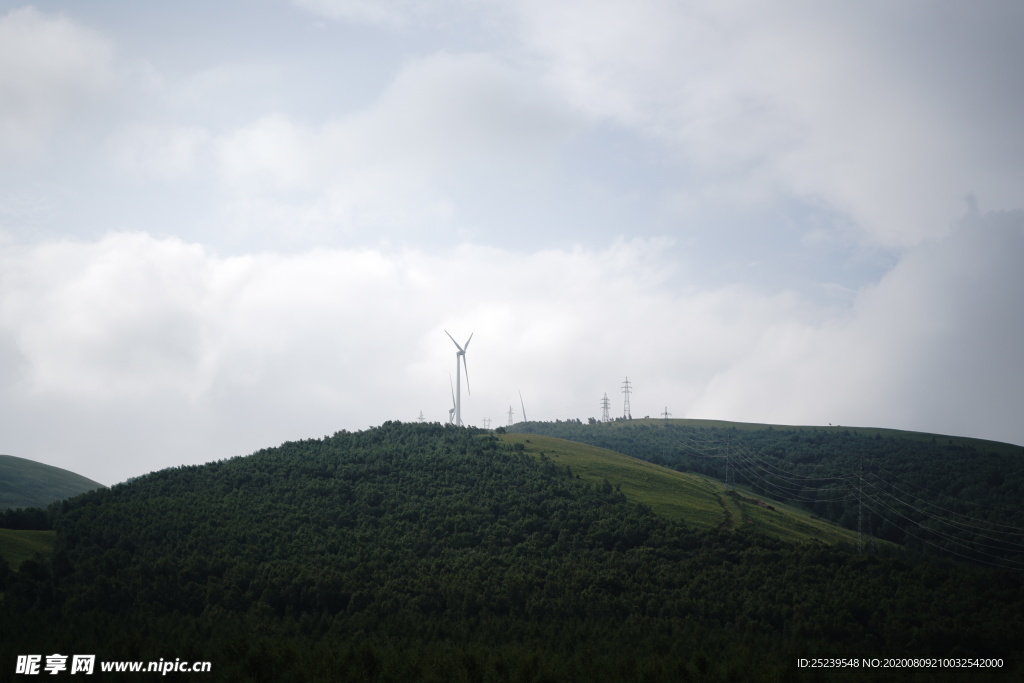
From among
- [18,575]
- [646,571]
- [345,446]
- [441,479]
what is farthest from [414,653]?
[345,446]

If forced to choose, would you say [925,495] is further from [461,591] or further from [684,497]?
[461,591]

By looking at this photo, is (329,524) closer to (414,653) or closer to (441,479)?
(441,479)

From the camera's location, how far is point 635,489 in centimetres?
13138

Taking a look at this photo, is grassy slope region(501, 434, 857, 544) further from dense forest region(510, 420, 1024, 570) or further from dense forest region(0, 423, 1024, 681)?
dense forest region(510, 420, 1024, 570)

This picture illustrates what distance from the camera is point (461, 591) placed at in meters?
82.6

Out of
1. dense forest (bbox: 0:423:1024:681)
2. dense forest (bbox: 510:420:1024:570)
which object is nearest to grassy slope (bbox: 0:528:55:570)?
dense forest (bbox: 0:423:1024:681)

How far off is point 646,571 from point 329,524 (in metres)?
47.1

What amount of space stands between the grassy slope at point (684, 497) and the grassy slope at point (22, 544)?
84.4m

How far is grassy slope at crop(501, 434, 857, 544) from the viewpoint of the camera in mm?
118625

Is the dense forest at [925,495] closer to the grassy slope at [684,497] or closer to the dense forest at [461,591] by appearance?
the grassy slope at [684,497]

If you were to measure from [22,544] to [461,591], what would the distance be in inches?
2376

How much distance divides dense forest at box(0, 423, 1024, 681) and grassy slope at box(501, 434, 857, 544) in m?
9.68

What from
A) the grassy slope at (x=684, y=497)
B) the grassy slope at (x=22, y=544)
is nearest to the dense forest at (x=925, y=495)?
the grassy slope at (x=684, y=497)

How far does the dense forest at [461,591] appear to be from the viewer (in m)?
59.6
